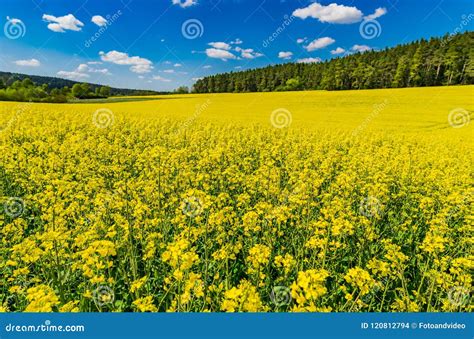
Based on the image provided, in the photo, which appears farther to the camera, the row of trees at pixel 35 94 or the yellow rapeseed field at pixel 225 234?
the row of trees at pixel 35 94

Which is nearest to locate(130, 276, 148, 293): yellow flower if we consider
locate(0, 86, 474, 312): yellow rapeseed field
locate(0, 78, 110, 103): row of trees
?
locate(0, 86, 474, 312): yellow rapeseed field

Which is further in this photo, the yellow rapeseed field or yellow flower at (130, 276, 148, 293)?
the yellow rapeseed field

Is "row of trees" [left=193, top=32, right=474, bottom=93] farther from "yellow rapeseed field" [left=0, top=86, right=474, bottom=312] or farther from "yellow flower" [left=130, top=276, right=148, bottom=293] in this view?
"yellow flower" [left=130, top=276, right=148, bottom=293]

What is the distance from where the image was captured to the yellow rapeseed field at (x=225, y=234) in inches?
122

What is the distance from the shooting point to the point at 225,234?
3957mm

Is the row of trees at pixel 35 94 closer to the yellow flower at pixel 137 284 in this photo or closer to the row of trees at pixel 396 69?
the row of trees at pixel 396 69

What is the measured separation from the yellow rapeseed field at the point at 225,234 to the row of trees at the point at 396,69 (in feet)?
155

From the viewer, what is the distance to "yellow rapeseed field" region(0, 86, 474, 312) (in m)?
3.11

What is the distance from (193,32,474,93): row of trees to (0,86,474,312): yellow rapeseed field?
4732cm

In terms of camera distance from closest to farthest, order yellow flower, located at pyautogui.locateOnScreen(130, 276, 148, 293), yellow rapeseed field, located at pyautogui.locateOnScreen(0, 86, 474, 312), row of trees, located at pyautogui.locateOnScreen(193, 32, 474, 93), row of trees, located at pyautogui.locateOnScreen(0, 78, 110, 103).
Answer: yellow flower, located at pyautogui.locateOnScreen(130, 276, 148, 293)
yellow rapeseed field, located at pyautogui.locateOnScreen(0, 86, 474, 312)
row of trees, located at pyautogui.locateOnScreen(0, 78, 110, 103)
row of trees, located at pyautogui.locateOnScreen(193, 32, 474, 93)

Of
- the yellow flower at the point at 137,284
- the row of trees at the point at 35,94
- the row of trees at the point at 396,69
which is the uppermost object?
the row of trees at the point at 396,69

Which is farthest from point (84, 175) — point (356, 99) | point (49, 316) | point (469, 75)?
point (469, 75)

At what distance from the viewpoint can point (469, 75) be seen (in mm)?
46906

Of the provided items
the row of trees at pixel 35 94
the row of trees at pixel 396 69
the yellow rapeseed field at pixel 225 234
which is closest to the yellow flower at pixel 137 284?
the yellow rapeseed field at pixel 225 234
